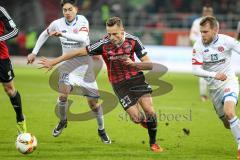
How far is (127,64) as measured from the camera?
8.71 metres

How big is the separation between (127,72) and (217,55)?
1453mm

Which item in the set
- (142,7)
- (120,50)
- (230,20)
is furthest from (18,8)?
(120,50)

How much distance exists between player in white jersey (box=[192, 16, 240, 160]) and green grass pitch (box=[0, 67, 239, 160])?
90 centimetres

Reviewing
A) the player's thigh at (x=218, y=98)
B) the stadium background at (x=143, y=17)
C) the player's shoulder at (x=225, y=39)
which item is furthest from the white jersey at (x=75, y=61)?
the stadium background at (x=143, y=17)

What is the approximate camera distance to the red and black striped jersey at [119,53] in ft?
29.8

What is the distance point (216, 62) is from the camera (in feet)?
29.9

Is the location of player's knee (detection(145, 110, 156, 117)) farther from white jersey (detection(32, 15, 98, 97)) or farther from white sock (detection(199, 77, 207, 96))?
white sock (detection(199, 77, 207, 96))

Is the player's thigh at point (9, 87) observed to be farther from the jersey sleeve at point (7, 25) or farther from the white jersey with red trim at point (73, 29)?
the white jersey with red trim at point (73, 29)

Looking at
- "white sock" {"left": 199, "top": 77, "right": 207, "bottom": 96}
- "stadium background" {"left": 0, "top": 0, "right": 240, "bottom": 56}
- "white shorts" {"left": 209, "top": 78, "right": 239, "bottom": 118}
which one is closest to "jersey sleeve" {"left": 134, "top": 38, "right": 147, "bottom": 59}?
"white shorts" {"left": 209, "top": 78, "right": 239, "bottom": 118}

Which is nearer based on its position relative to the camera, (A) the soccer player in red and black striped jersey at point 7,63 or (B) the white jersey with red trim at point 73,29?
(A) the soccer player in red and black striped jersey at point 7,63

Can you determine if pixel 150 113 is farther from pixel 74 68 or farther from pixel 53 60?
pixel 74 68

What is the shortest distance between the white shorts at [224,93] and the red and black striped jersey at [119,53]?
51.1 inches

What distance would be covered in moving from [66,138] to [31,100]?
6.15m

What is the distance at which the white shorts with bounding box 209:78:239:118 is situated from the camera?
881cm
